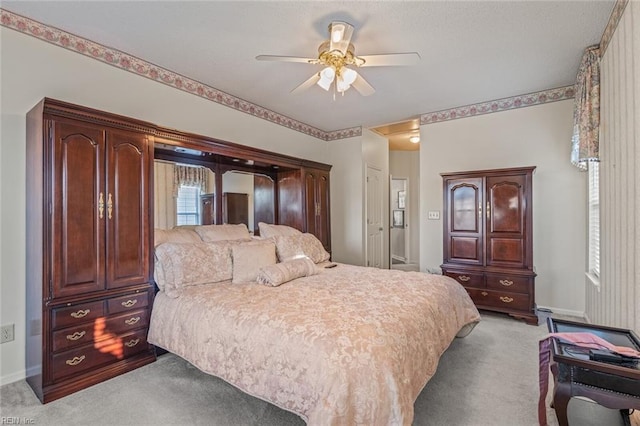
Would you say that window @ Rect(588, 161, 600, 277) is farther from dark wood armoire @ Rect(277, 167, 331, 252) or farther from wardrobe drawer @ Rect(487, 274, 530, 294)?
dark wood armoire @ Rect(277, 167, 331, 252)

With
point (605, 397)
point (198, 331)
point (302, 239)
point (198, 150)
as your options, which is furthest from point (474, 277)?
point (198, 150)

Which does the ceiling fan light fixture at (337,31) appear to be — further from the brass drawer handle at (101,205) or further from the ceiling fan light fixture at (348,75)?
the brass drawer handle at (101,205)

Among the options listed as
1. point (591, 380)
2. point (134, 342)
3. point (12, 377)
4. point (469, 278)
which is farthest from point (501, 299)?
point (12, 377)

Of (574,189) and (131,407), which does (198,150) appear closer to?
(131,407)

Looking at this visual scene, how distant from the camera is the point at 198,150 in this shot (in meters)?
3.13

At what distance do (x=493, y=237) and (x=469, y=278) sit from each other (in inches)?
23.0

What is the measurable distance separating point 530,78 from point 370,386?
148 inches

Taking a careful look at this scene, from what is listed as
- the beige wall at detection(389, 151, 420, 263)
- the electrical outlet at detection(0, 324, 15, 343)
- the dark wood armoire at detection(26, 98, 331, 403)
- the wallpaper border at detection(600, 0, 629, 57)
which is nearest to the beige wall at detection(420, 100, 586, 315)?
the wallpaper border at detection(600, 0, 629, 57)

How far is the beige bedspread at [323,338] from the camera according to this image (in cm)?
143

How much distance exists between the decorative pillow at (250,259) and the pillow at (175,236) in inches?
18.7

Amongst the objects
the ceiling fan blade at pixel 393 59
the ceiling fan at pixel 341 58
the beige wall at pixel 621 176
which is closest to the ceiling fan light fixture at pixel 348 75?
the ceiling fan at pixel 341 58

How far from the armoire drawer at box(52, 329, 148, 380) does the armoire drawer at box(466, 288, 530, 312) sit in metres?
3.61

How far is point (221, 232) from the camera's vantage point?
325 cm

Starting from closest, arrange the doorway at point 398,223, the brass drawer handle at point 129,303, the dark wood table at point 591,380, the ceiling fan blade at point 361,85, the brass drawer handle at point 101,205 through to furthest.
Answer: the dark wood table at point 591,380 < the brass drawer handle at point 101,205 < the brass drawer handle at point 129,303 < the ceiling fan blade at point 361,85 < the doorway at point 398,223
